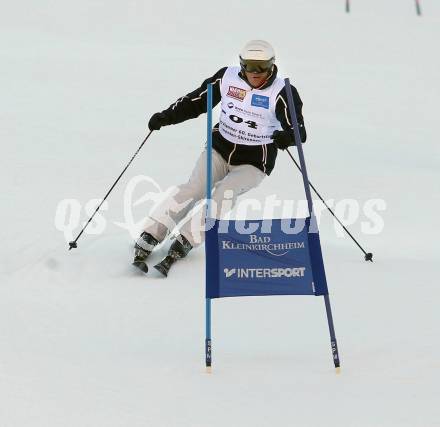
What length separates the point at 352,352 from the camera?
4680 mm

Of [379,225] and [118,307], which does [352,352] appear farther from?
[379,225]

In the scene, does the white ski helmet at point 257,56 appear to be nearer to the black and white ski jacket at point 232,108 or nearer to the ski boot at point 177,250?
the black and white ski jacket at point 232,108

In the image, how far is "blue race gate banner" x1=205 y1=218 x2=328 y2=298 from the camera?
4359 millimetres

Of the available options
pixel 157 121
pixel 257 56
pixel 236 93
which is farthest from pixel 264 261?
pixel 157 121

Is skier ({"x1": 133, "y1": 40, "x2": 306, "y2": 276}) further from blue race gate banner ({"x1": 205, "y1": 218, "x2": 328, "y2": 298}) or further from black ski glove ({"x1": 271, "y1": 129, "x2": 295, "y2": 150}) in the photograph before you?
blue race gate banner ({"x1": 205, "y1": 218, "x2": 328, "y2": 298})

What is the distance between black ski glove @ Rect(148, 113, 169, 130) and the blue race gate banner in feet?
6.14

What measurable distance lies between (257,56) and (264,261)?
158 cm

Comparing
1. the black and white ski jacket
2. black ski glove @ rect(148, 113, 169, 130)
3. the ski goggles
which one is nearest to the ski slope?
the black and white ski jacket

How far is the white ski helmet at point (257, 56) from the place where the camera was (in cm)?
552

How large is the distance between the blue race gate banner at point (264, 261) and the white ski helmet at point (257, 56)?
1377mm

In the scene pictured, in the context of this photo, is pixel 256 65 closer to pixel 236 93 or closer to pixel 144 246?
pixel 236 93

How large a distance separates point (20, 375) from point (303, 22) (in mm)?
15324

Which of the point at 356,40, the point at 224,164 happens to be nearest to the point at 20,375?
the point at 224,164

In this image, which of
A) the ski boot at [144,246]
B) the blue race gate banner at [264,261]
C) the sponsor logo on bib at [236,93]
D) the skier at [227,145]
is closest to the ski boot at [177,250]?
the skier at [227,145]
